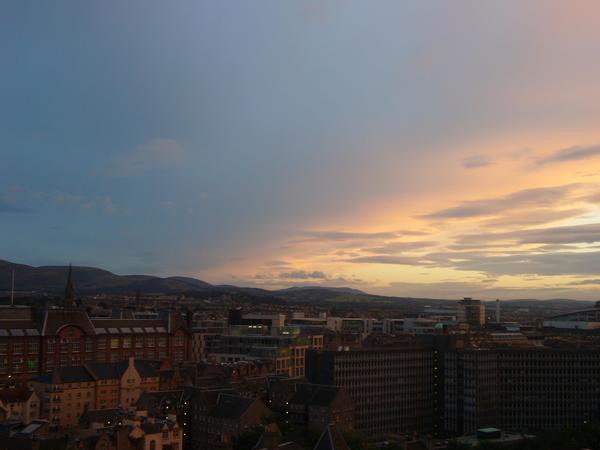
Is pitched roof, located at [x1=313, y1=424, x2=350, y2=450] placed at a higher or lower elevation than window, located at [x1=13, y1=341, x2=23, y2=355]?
lower

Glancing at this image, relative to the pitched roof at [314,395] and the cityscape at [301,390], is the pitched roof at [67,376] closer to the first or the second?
the cityscape at [301,390]

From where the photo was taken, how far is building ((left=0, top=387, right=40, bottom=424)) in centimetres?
12612

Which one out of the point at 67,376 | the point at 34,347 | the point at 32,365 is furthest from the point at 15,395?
the point at 34,347

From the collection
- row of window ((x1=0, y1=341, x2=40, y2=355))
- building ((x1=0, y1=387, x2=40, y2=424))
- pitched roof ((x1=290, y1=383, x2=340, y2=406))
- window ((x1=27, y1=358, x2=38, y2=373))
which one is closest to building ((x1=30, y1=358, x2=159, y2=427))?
building ((x1=0, y1=387, x2=40, y2=424))

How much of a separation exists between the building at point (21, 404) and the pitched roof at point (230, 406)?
34670 millimetres

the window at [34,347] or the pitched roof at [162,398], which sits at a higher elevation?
the window at [34,347]

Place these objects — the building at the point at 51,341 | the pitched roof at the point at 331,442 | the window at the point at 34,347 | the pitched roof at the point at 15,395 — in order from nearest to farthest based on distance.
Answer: the pitched roof at the point at 331,442 < the pitched roof at the point at 15,395 < the building at the point at 51,341 < the window at the point at 34,347

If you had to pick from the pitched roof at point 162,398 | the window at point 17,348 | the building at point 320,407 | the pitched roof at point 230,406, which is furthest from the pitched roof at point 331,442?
the window at point 17,348

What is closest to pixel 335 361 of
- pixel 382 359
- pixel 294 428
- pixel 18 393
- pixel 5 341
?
pixel 382 359

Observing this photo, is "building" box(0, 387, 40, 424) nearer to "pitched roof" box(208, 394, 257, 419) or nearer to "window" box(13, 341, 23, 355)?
"window" box(13, 341, 23, 355)

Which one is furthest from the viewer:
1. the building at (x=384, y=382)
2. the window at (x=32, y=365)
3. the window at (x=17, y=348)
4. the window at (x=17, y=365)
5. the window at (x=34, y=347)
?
the window at (x=34, y=347)

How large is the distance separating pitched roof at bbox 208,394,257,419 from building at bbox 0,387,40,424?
34670 mm

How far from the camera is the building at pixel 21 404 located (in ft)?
414

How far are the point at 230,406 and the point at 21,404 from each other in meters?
40.1
